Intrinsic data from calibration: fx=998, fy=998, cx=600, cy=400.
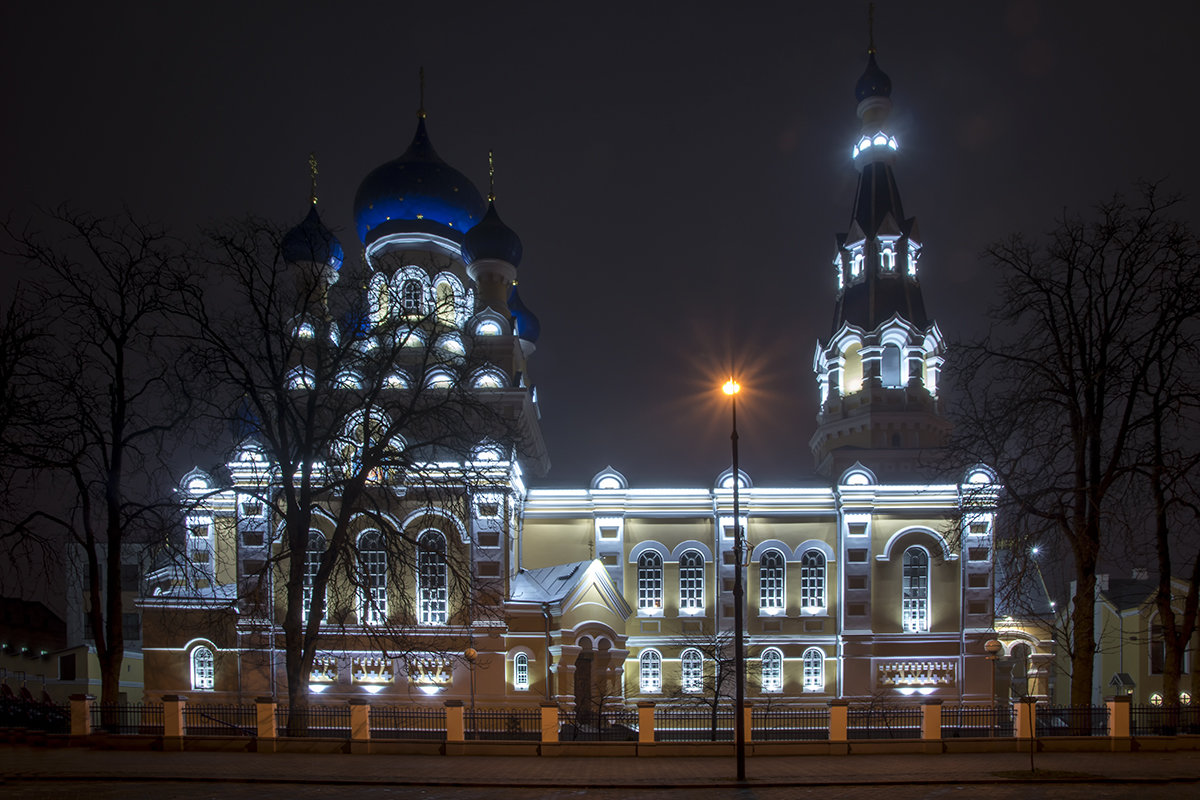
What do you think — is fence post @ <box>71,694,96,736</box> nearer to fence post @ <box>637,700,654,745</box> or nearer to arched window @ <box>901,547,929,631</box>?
fence post @ <box>637,700,654,745</box>

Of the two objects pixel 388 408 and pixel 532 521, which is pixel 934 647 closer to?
pixel 532 521

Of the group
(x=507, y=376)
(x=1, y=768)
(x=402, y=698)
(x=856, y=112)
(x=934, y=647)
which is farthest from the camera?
(x=856, y=112)

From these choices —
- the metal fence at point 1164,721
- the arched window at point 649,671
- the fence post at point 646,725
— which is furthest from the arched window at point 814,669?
the fence post at point 646,725

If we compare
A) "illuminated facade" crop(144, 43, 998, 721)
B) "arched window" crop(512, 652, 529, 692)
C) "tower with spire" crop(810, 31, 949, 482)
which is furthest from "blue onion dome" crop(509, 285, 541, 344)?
"arched window" crop(512, 652, 529, 692)

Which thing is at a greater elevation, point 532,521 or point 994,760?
point 532,521

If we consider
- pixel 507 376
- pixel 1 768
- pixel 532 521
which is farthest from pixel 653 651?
pixel 1 768

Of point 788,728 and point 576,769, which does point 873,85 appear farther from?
point 576,769

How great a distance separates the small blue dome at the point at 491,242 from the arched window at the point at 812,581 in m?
14.0

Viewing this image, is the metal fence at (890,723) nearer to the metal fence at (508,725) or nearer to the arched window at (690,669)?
the arched window at (690,669)

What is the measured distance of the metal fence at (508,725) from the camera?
18.5 metres

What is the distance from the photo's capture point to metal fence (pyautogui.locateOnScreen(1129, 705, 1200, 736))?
18438 millimetres

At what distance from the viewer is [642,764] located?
16156mm

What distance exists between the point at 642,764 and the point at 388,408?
30.9 ft

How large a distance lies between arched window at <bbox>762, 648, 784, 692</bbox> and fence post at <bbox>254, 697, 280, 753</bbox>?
55.5ft
